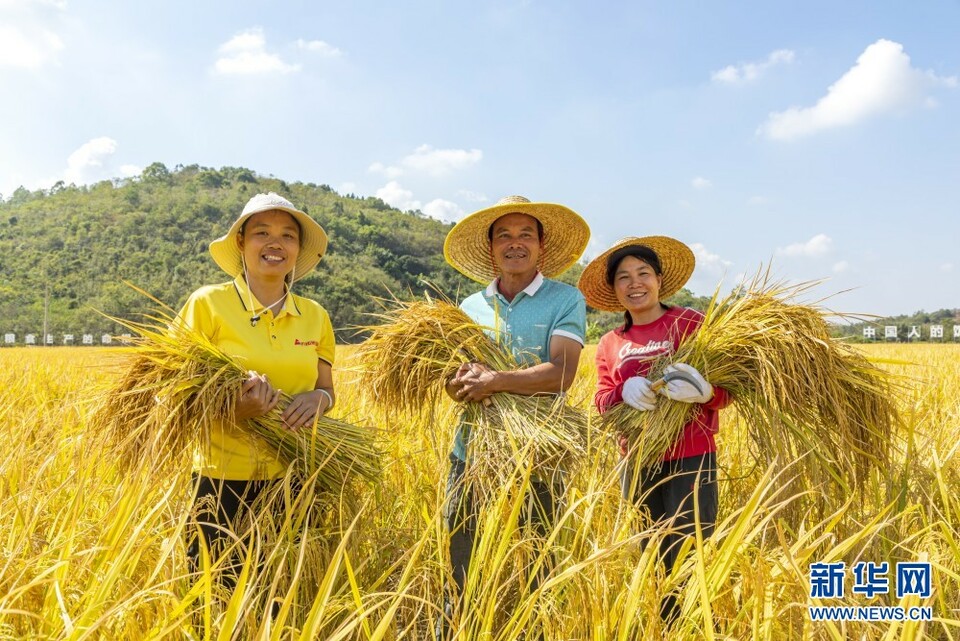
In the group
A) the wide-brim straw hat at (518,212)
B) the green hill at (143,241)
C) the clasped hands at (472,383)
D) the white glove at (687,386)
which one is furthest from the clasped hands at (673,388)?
the green hill at (143,241)

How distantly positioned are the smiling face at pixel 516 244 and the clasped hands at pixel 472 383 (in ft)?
1.36

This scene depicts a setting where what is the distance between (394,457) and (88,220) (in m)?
77.0

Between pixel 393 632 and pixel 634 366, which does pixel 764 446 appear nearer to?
pixel 634 366

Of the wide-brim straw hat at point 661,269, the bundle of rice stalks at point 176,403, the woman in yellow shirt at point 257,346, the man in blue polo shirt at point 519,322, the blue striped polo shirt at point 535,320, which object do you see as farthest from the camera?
the wide-brim straw hat at point 661,269

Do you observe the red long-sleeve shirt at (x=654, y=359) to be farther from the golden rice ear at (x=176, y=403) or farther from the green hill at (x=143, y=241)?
the green hill at (x=143, y=241)

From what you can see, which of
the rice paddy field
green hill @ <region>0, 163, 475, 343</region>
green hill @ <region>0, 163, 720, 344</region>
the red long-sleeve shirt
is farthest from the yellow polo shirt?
green hill @ <region>0, 163, 475, 343</region>

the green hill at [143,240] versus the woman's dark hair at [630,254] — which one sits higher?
the green hill at [143,240]

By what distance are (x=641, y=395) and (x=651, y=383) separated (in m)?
0.06

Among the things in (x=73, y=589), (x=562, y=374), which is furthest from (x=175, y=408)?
(x=562, y=374)

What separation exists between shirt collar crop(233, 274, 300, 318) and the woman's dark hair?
127 centimetres

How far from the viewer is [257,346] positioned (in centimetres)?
191

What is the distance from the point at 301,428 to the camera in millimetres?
1853

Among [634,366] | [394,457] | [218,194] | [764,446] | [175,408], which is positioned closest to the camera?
[175,408]

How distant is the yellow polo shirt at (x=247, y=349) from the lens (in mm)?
1860
